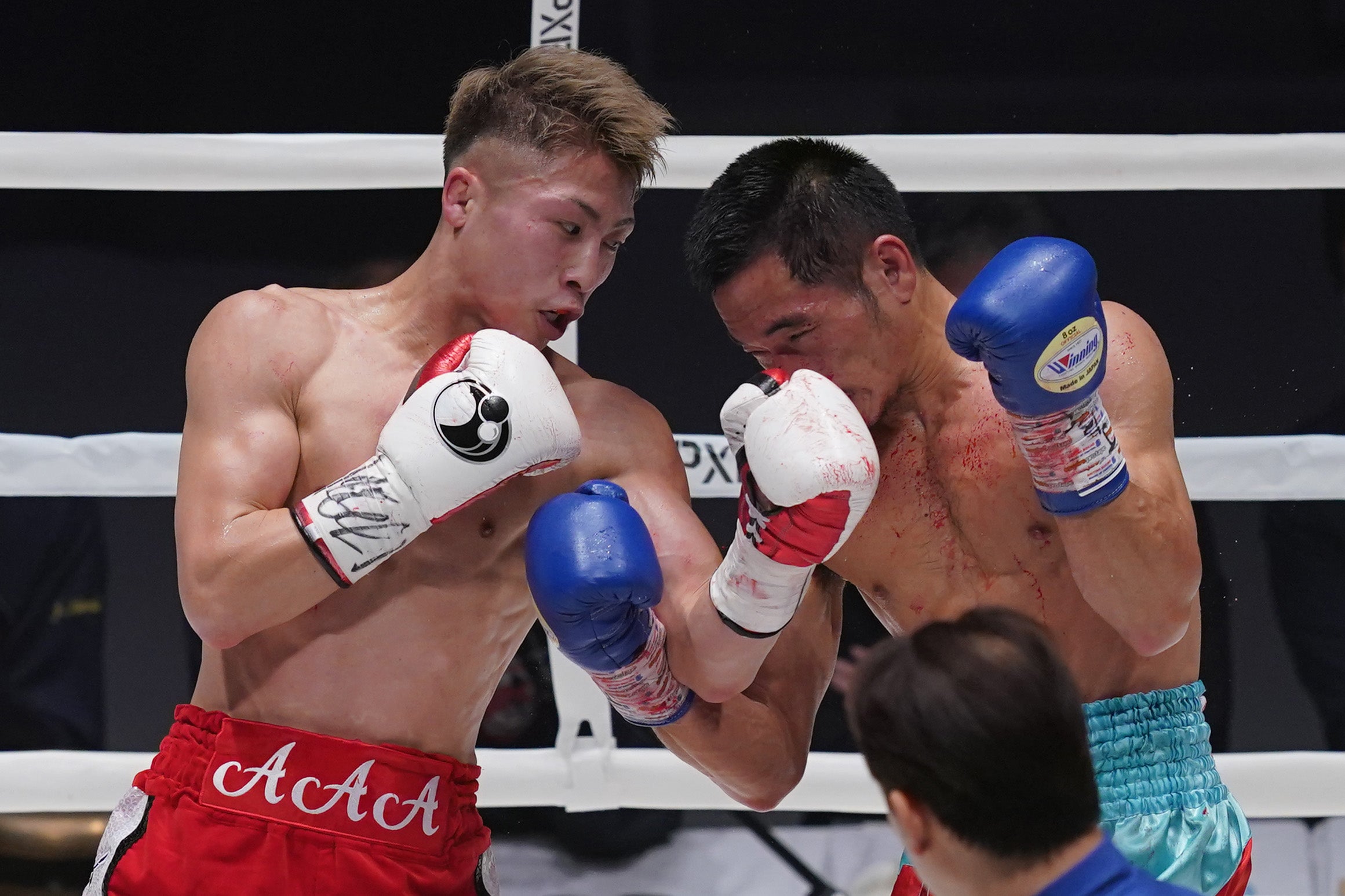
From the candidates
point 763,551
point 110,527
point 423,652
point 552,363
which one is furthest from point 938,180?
point 110,527

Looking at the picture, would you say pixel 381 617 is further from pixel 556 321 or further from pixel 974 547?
pixel 974 547

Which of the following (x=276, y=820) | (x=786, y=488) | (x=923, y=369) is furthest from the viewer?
(x=923, y=369)

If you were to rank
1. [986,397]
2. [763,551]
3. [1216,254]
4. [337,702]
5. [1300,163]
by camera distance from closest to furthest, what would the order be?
[763,551] < [337,702] < [986,397] < [1300,163] < [1216,254]

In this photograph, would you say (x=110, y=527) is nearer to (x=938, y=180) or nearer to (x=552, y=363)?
(x=552, y=363)

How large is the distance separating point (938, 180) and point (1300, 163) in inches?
28.7

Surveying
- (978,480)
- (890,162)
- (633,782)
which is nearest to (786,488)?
(978,480)

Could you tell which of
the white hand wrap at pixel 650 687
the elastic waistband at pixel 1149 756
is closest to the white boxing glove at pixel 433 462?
the white hand wrap at pixel 650 687

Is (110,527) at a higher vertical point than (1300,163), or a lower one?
lower

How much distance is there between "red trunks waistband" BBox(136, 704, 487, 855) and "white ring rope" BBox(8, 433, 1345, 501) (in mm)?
920

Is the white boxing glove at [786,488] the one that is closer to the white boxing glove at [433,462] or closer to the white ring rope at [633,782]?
the white boxing glove at [433,462]

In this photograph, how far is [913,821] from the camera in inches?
50.4

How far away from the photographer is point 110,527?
286cm

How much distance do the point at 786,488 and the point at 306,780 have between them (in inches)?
32.4

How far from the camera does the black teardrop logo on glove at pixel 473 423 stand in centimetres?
177
